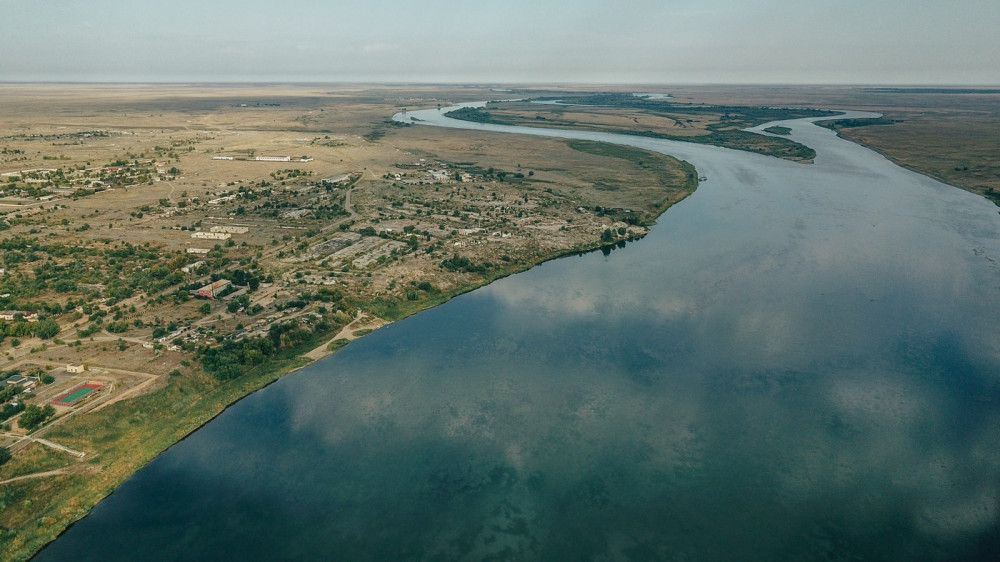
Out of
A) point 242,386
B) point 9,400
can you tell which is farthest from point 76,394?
point 242,386

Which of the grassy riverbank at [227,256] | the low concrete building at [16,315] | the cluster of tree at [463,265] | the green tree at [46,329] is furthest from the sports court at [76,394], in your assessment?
the cluster of tree at [463,265]

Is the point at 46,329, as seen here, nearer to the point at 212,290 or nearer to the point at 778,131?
the point at 212,290

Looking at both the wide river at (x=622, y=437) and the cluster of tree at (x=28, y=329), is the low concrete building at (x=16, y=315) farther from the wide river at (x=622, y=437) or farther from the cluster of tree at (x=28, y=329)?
the wide river at (x=622, y=437)

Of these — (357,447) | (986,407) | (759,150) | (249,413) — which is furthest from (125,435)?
(759,150)

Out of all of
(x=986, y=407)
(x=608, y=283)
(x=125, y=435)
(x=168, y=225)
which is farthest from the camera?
(x=168, y=225)

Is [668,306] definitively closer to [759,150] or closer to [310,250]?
[310,250]

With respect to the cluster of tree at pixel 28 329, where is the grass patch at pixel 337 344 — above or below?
below

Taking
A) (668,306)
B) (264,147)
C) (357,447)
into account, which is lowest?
(357,447)

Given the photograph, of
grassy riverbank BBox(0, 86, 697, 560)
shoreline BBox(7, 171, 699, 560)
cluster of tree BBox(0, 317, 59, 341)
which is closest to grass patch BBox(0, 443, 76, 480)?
grassy riverbank BBox(0, 86, 697, 560)

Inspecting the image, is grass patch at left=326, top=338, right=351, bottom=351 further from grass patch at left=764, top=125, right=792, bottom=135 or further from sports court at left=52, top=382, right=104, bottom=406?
grass patch at left=764, top=125, right=792, bottom=135
